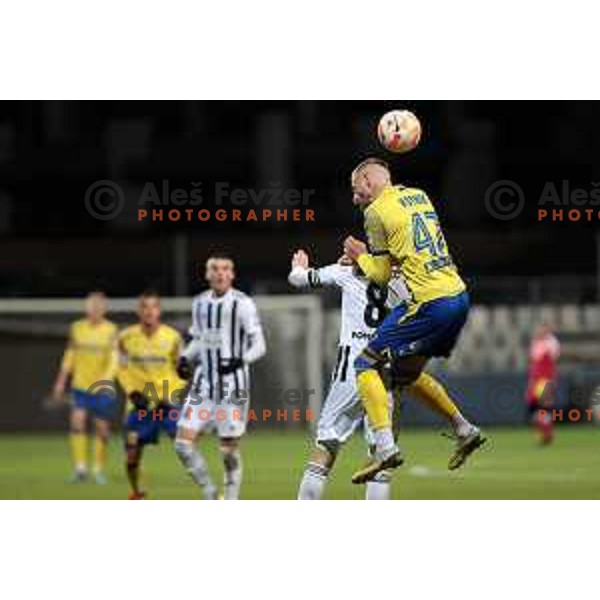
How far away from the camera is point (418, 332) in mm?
13203

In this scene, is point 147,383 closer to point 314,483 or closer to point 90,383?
point 314,483

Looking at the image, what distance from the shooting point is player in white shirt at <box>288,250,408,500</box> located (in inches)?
545

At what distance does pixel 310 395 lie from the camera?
86.0ft

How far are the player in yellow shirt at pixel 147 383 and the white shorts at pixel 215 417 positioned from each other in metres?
0.82

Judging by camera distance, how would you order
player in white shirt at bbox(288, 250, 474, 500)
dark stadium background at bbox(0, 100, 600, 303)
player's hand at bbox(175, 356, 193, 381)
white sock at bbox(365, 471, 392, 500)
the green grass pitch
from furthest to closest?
dark stadium background at bbox(0, 100, 600, 303)
the green grass pitch
player's hand at bbox(175, 356, 193, 381)
white sock at bbox(365, 471, 392, 500)
player in white shirt at bbox(288, 250, 474, 500)

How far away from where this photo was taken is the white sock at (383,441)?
43.3 ft

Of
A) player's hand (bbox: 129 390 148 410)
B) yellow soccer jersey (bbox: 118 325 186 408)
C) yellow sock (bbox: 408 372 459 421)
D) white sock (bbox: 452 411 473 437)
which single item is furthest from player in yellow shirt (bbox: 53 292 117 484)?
white sock (bbox: 452 411 473 437)

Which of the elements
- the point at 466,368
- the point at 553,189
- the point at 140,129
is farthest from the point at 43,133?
the point at 553,189

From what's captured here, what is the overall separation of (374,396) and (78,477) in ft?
24.7

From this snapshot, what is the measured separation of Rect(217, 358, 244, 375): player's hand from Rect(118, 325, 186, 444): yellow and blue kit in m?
0.98

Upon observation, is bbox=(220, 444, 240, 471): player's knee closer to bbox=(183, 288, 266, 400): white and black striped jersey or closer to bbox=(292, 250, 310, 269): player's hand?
bbox=(183, 288, 266, 400): white and black striped jersey

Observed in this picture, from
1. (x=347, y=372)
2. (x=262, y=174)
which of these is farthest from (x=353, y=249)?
(x=262, y=174)

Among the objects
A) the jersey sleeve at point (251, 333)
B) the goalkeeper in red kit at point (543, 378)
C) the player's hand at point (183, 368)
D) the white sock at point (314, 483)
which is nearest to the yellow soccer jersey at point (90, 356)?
the player's hand at point (183, 368)

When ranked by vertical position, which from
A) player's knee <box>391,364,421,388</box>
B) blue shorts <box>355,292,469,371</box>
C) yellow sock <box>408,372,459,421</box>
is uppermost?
blue shorts <box>355,292,469,371</box>
